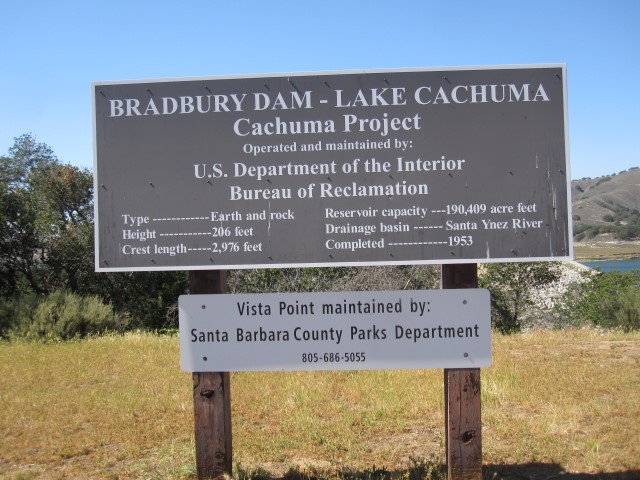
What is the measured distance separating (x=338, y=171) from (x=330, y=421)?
292 centimetres

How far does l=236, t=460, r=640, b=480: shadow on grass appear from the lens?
4219mm

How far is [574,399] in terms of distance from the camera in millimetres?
6156

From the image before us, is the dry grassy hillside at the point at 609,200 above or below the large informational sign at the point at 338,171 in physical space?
above

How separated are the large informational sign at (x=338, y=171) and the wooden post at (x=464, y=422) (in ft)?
1.68

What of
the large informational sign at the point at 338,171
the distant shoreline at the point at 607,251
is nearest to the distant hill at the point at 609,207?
the distant shoreline at the point at 607,251

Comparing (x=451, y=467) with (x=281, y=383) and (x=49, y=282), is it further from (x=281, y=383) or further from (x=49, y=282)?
(x=49, y=282)

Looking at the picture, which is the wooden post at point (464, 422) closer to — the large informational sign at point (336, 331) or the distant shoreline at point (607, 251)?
the large informational sign at point (336, 331)

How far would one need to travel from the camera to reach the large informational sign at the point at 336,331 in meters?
3.87

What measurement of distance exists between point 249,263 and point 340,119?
1141 millimetres

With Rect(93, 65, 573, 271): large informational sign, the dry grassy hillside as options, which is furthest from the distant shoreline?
Rect(93, 65, 573, 271): large informational sign

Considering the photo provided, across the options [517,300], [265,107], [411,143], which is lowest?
[517,300]

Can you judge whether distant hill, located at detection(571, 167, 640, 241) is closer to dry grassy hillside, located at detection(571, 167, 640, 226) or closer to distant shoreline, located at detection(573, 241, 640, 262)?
dry grassy hillside, located at detection(571, 167, 640, 226)

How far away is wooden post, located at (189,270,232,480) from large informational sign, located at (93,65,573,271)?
8.2 inches

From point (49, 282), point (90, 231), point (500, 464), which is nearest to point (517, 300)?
point (90, 231)
